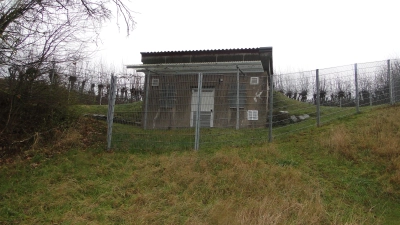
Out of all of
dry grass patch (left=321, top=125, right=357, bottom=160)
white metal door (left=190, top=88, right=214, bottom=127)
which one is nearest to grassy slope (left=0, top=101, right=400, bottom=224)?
dry grass patch (left=321, top=125, right=357, bottom=160)

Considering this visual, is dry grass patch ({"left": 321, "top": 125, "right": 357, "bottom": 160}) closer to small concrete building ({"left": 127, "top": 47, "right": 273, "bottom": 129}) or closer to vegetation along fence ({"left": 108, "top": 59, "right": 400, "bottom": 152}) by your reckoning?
vegetation along fence ({"left": 108, "top": 59, "right": 400, "bottom": 152})

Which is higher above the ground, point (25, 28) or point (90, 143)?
point (25, 28)

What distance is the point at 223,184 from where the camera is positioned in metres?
5.00

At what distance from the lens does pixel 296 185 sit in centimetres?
475

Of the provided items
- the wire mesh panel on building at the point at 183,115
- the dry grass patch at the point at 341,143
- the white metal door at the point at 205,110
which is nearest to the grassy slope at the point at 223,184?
the dry grass patch at the point at 341,143

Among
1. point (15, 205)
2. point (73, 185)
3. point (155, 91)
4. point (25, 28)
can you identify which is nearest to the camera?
point (15, 205)

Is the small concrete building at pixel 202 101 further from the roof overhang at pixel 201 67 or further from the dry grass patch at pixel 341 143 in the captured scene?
the roof overhang at pixel 201 67

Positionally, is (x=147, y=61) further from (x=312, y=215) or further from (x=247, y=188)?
(x=312, y=215)

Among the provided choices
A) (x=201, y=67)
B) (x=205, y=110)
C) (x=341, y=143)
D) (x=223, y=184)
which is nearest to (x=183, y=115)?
(x=205, y=110)

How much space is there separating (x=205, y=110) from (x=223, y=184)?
2888mm

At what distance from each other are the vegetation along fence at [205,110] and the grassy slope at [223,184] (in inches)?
24.2

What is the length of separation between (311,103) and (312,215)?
239 inches

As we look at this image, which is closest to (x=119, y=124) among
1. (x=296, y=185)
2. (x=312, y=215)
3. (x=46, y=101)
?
(x=46, y=101)

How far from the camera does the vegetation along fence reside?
7.49 metres
